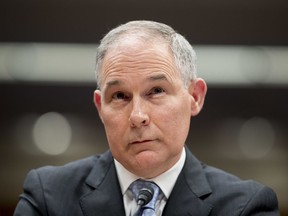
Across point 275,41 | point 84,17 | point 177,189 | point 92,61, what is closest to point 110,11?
point 84,17

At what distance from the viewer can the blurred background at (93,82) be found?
570 cm

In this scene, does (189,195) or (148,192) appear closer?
(148,192)

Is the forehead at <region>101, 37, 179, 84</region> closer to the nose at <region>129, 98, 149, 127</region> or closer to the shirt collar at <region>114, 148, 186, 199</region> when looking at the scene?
the nose at <region>129, 98, 149, 127</region>

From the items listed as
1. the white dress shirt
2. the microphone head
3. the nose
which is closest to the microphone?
the microphone head

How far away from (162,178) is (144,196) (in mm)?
185

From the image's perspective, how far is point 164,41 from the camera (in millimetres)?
2152

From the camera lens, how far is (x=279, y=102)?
698 cm

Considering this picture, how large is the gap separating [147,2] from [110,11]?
402 mm

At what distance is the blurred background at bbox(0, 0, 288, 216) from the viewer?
18.7 feet

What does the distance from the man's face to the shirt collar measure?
50 mm

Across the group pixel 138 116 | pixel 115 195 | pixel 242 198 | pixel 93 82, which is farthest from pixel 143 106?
pixel 93 82

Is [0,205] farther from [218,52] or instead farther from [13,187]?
Result: [218,52]

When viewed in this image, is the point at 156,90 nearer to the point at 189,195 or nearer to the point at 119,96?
the point at 119,96

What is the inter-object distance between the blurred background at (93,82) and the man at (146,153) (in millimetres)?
3418
